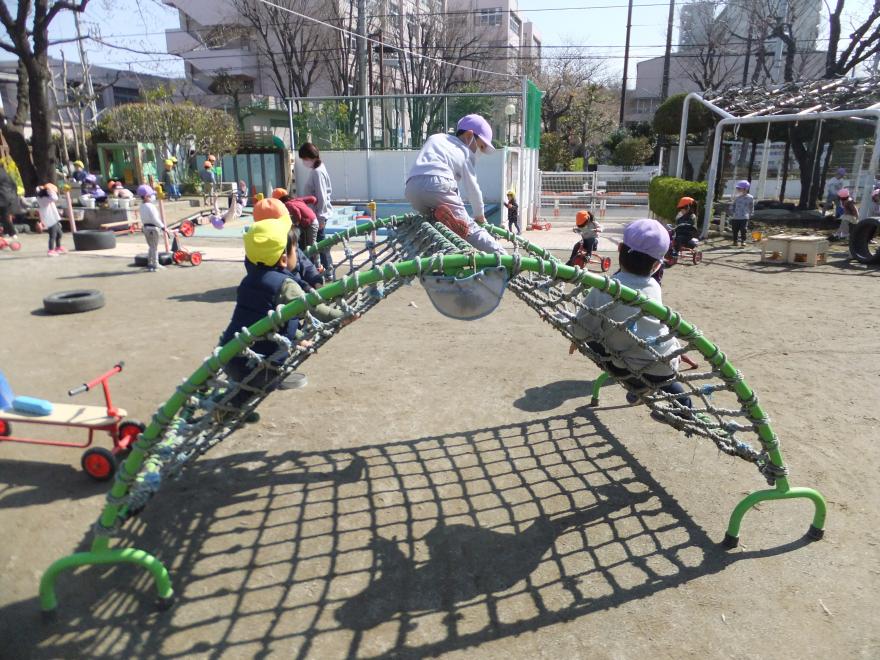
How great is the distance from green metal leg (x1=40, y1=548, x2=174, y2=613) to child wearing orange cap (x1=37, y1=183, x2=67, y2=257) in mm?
10517

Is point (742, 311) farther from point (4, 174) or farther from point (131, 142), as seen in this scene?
point (131, 142)

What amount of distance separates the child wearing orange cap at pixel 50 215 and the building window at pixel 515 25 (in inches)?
2194

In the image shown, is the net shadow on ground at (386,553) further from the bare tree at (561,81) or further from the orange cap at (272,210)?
the bare tree at (561,81)

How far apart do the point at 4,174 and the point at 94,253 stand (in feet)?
12.6

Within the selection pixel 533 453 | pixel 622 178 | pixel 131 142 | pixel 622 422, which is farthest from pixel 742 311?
pixel 131 142

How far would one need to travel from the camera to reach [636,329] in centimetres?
316

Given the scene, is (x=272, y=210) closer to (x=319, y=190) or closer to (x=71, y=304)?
(x=319, y=190)

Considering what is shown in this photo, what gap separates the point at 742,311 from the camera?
7.55 metres

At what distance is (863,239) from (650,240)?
10097 millimetres

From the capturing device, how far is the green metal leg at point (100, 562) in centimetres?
257

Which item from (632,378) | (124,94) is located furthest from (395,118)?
(124,94)

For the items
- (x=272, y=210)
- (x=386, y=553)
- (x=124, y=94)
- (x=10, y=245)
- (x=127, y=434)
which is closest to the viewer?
(x=386, y=553)

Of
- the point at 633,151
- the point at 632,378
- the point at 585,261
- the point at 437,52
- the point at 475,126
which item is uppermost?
the point at 437,52

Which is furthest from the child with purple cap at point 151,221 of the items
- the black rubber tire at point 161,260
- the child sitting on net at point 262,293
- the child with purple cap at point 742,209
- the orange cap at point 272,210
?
the child with purple cap at point 742,209
